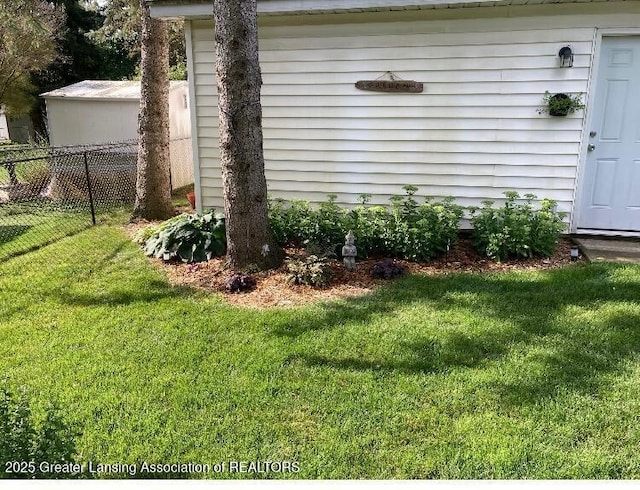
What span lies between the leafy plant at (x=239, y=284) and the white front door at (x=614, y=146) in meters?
3.61

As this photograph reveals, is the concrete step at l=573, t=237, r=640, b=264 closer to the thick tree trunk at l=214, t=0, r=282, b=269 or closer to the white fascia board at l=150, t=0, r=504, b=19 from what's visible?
the white fascia board at l=150, t=0, r=504, b=19

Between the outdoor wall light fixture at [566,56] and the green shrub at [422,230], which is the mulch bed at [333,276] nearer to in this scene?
the green shrub at [422,230]

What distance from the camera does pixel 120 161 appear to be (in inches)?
332

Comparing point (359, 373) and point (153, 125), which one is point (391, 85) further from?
point (359, 373)

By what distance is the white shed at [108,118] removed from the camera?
9.34 m

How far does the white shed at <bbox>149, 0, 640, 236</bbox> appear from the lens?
510 cm

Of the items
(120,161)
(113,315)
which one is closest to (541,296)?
(113,315)

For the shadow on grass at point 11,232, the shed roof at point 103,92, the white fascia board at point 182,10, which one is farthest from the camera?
the shed roof at point 103,92

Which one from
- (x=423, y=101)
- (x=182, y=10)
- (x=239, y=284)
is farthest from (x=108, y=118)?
(x=239, y=284)

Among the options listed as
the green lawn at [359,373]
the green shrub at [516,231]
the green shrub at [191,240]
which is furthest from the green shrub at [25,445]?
the green shrub at [516,231]

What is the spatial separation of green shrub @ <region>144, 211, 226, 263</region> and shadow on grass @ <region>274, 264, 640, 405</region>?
170 cm

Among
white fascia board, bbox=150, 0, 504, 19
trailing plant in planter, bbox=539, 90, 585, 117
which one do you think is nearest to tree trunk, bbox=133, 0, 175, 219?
white fascia board, bbox=150, 0, 504, 19

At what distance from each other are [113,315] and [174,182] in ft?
19.2

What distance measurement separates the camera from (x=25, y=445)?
6.23ft
